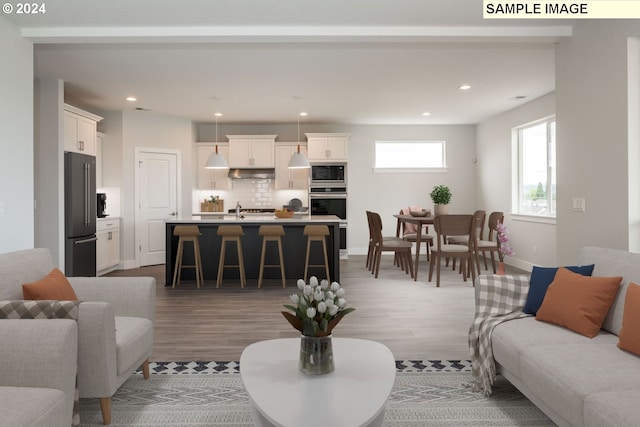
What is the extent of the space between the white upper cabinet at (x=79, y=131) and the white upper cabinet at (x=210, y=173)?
7.79ft

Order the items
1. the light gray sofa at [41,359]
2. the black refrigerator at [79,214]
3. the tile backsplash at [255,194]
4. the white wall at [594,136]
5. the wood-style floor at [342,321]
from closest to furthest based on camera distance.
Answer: the light gray sofa at [41,359] → the white wall at [594,136] → the wood-style floor at [342,321] → the black refrigerator at [79,214] → the tile backsplash at [255,194]

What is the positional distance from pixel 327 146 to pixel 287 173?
0.95m

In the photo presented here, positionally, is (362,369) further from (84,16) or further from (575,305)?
(84,16)

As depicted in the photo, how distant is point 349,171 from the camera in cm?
955

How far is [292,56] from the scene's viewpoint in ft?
16.6

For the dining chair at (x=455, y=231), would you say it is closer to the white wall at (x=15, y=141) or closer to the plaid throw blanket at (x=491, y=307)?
the plaid throw blanket at (x=491, y=307)


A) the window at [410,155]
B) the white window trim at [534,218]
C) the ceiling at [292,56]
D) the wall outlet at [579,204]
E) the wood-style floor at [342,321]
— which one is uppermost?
the ceiling at [292,56]

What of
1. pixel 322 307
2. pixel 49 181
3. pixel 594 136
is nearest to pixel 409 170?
pixel 594 136

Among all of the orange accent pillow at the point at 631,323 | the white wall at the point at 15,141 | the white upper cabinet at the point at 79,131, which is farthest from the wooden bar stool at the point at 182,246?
the orange accent pillow at the point at 631,323

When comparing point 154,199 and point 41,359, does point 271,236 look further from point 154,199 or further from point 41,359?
point 41,359

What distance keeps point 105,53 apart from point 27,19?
3.59 feet

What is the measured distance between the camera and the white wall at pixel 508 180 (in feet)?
23.1

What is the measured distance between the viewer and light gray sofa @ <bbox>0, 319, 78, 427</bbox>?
1991mm

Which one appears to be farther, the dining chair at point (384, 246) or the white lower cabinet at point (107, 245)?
the white lower cabinet at point (107, 245)
